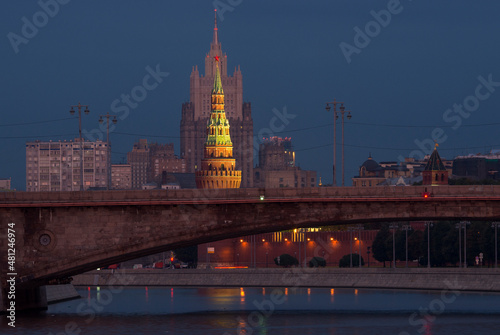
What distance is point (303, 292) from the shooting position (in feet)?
423

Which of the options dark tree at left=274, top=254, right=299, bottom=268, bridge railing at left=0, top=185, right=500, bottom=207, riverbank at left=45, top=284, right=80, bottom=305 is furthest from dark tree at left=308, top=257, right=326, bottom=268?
bridge railing at left=0, top=185, right=500, bottom=207

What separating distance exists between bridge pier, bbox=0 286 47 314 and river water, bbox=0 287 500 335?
144 cm

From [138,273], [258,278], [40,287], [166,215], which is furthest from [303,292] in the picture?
[166,215]

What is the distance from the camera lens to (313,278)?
141125 millimetres

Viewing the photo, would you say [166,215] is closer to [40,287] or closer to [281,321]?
[281,321]

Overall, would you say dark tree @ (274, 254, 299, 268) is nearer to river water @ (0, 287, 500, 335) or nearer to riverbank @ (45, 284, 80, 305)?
river water @ (0, 287, 500, 335)

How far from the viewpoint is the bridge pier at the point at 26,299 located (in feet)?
282

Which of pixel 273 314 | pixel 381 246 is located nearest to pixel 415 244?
pixel 381 246

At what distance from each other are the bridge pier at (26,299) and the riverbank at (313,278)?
4505 centimetres

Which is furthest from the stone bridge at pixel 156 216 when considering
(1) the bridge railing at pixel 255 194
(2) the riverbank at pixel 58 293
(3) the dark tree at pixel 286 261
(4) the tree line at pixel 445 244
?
(3) the dark tree at pixel 286 261

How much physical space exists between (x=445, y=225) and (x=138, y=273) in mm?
44008

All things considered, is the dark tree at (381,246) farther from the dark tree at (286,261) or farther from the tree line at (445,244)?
the dark tree at (286,261)

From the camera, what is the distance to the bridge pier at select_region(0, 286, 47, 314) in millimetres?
85812

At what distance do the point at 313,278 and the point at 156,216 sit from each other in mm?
60569
